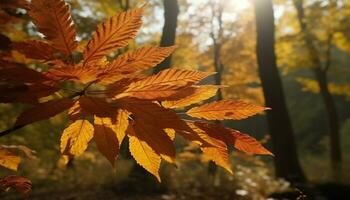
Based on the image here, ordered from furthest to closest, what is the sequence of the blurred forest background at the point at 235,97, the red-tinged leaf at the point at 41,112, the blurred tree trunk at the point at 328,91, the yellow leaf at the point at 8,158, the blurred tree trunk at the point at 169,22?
the blurred tree trunk at the point at 328,91 < the blurred tree trunk at the point at 169,22 < the blurred forest background at the point at 235,97 < the yellow leaf at the point at 8,158 < the red-tinged leaf at the point at 41,112

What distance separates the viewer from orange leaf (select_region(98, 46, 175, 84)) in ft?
1.69

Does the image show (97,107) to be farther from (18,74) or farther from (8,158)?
(8,158)

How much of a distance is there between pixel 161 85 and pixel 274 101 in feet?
24.5

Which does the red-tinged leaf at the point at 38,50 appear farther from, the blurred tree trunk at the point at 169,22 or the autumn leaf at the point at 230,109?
the blurred tree trunk at the point at 169,22

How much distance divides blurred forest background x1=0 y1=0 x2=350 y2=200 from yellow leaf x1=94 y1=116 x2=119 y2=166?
34 millimetres

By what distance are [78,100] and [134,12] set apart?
5.4 inches

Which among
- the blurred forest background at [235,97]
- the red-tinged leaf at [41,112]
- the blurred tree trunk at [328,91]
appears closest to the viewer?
the red-tinged leaf at [41,112]

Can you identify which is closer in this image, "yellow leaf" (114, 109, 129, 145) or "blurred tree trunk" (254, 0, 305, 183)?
"yellow leaf" (114, 109, 129, 145)

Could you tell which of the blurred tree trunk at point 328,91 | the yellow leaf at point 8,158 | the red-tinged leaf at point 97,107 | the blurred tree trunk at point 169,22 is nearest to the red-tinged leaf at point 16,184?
the yellow leaf at point 8,158

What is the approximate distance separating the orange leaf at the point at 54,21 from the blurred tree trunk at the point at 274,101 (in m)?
7.25

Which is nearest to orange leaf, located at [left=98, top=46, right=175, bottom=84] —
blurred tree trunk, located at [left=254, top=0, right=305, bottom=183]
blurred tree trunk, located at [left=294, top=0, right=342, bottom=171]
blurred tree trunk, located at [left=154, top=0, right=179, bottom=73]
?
blurred tree trunk, located at [left=254, top=0, right=305, bottom=183]

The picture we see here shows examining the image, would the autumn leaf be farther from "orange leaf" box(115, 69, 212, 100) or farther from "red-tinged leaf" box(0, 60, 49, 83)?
"red-tinged leaf" box(0, 60, 49, 83)

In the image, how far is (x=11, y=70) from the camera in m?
0.49

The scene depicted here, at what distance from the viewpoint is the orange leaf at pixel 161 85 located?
51 cm
